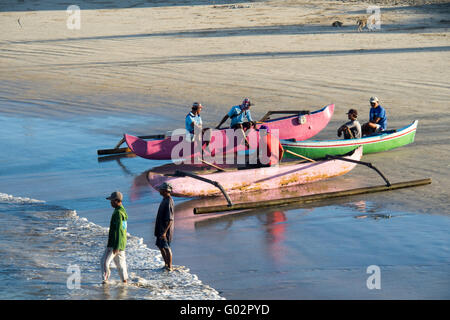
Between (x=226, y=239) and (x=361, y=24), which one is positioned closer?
(x=226, y=239)

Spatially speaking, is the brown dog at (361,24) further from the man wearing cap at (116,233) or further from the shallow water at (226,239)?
the man wearing cap at (116,233)

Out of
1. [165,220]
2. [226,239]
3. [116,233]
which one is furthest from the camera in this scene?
[226,239]

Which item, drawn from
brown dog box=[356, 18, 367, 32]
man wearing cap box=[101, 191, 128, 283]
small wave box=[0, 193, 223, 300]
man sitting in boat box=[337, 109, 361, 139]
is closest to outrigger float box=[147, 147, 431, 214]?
small wave box=[0, 193, 223, 300]

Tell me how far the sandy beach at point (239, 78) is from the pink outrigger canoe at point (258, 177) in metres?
0.74

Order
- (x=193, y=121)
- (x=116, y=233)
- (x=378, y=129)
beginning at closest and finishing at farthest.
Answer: (x=116, y=233)
(x=193, y=121)
(x=378, y=129)

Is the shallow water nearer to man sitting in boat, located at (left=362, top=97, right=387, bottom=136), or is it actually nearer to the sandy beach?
the sandy beach

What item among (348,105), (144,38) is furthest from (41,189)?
(144,38)

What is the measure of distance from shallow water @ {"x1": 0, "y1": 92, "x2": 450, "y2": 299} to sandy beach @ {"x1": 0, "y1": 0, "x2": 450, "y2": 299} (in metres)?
0.07

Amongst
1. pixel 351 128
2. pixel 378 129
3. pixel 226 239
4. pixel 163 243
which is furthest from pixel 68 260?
pixel 378 129

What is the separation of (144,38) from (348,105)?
15.3 meters

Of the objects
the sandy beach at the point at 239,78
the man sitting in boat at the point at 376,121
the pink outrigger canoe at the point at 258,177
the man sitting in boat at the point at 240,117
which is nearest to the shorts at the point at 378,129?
the man sitting in boat at the point at 376,121

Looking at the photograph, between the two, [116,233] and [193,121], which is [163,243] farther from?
[193,121]

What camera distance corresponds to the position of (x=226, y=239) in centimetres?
1285

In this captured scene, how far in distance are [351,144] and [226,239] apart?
5.93 meters
